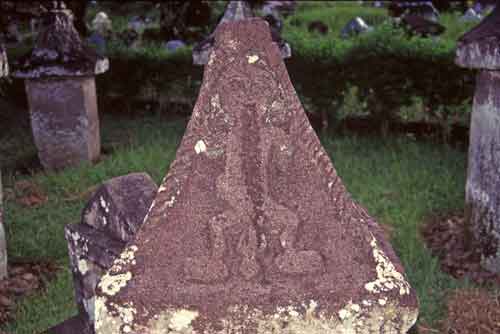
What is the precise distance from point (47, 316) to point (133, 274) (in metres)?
2.65

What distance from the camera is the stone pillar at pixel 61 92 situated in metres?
6.66

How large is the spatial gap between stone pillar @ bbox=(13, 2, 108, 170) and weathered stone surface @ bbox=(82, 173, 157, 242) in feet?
14.8

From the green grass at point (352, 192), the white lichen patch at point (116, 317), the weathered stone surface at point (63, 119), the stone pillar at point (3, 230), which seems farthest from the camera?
the weathered stone surface at point (63, 119)

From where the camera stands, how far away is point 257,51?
5.10 feet

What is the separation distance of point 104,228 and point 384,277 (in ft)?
4.67

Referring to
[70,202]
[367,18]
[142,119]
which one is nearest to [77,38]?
[70,202]

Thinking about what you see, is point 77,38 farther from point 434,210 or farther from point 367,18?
point 367,18

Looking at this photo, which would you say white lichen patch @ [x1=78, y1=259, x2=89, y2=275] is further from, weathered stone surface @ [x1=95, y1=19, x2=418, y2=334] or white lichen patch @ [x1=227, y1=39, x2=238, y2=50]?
white lichen patch @ [x1=227, y1=39, x2=238, y2=50]

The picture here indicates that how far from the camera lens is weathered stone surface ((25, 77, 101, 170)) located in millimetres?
6887

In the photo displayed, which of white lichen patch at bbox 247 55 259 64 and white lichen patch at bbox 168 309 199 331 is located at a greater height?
white lichen patch at bbox 247 55 259 64

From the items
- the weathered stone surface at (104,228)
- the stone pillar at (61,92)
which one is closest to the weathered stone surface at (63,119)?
the stone pillar at (61,92)

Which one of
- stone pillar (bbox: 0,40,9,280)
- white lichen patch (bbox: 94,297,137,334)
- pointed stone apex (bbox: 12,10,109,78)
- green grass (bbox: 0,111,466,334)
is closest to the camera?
white lichen patch (bbox: 94,297,137,334)

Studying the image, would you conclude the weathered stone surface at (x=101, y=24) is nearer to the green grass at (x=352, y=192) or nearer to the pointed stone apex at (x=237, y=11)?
the green grass at (x=352, y=192)

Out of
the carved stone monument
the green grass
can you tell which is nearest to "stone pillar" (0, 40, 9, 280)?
the green grass
